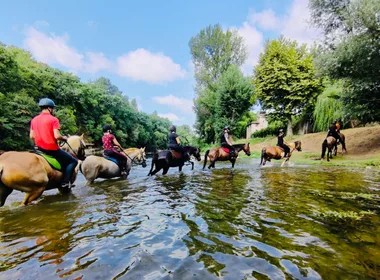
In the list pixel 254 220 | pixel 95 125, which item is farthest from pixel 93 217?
pixel 95 125

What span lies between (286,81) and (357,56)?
744 inches

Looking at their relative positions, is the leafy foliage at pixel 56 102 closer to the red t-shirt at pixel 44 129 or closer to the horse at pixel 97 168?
the horse at pixel 97 168

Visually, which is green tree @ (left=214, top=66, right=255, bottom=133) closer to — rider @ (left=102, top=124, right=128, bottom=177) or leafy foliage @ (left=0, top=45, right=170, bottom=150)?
leafy foliage @ (left=0, top=45, right=170, bottom=150)

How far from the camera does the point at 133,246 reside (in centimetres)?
327

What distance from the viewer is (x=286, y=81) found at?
115 ft

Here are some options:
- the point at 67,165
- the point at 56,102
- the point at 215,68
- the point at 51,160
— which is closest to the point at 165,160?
the point at 67,165

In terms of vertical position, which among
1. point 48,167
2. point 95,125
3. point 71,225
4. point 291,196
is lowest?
point 291,196

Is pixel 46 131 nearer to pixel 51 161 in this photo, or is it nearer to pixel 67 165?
pixel 51 161

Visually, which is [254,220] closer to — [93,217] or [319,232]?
[319,232]

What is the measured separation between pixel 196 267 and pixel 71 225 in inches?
103

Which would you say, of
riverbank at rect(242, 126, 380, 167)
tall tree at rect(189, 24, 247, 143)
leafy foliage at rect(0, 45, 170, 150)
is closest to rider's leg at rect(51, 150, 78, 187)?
riverbank at rect(242, 126, 380, 167)

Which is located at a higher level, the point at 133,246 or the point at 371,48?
the point at 371,48

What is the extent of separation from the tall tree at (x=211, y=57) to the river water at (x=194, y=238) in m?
41.3

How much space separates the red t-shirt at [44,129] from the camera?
5754 millimetres
